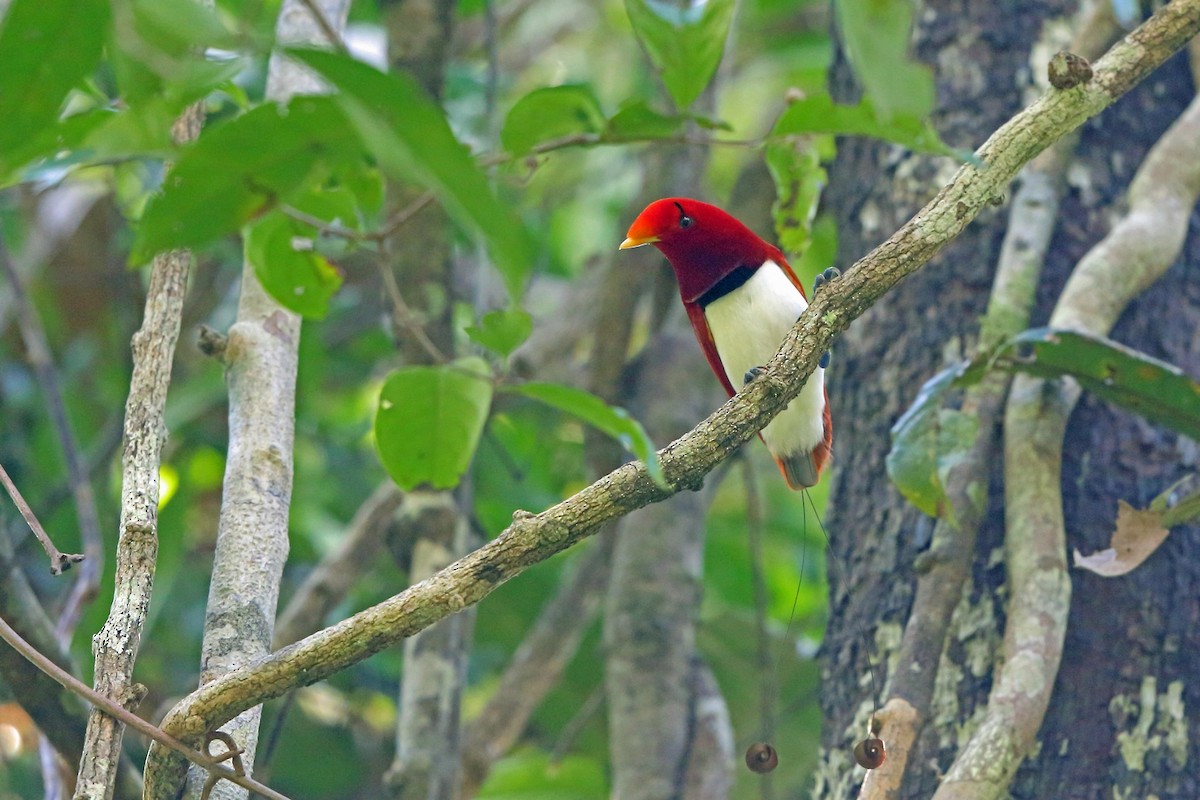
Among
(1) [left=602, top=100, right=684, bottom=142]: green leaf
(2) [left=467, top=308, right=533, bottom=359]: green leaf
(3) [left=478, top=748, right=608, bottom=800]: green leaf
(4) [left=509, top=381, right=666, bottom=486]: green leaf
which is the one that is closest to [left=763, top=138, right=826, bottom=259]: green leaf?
(1) [left=602, top=100, right=684, bottom=142]: green leaf

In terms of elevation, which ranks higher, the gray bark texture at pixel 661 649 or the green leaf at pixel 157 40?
the gray bark texture at pixel 661 649

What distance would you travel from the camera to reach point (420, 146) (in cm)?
72

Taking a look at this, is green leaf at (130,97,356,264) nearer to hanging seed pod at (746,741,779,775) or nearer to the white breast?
hanging seed pod at (746,741,779,775)

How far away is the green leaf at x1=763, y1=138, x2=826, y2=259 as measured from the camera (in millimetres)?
2227

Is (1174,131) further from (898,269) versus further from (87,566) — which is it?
(87,566)

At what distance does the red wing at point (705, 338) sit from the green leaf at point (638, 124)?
1252 mm

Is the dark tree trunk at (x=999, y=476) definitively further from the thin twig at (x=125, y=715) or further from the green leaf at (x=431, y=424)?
the thin twig at (x=125, y=715)

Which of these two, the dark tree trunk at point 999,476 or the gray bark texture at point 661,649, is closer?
the dark tree trunk at point 999,476

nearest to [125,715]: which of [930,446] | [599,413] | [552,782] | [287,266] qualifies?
[287,266]

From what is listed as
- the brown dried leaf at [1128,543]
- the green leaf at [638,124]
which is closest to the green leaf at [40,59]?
the green leaf at [638,124]

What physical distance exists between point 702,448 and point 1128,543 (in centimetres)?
94

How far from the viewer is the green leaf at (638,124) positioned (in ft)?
4.89

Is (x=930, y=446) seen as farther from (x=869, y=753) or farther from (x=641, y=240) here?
(x=641, y=240)

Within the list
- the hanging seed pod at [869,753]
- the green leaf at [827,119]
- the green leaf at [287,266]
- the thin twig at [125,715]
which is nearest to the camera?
the thin twig at [125,715]
